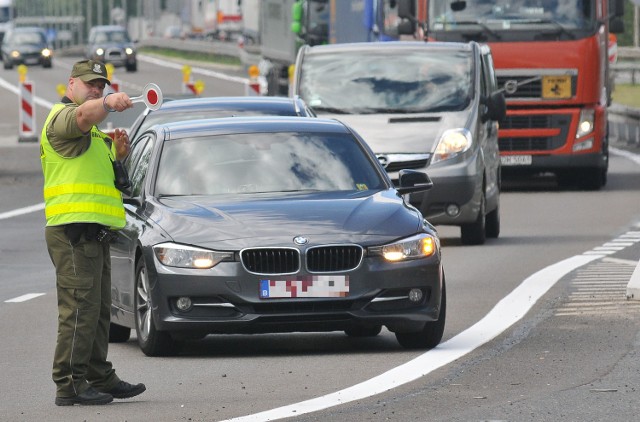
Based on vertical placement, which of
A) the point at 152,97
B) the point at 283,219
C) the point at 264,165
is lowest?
the point at 283,219

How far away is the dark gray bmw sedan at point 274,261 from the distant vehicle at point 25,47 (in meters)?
77.8

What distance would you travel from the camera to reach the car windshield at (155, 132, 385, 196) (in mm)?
11680

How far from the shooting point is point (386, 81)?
69.4ft

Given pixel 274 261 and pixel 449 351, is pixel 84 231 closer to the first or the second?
pixel 274 261

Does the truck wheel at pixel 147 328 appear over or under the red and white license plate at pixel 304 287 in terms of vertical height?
under

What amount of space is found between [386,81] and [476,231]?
2.84 m

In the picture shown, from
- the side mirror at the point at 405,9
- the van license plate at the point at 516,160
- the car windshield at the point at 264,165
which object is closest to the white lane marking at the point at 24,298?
the car windshield at the point at 264,165

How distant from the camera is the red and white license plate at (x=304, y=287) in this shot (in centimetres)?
1049

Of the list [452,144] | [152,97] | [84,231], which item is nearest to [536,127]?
[452,144]

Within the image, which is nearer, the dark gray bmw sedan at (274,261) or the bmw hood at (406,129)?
the dark gray bmw sedan at (274,261)

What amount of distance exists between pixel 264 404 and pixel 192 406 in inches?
12.7

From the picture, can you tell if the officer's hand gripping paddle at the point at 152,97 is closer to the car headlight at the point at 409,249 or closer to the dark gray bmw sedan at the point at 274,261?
the dark gray bmw sedan at the point at 274,261

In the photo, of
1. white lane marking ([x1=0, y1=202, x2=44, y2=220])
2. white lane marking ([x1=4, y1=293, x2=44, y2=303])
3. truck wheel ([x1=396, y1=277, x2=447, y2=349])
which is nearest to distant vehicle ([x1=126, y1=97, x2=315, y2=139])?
white lane marking ([x1=4, y1=293, x2=44, y2=303])

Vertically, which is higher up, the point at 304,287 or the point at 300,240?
the point at 300,240
